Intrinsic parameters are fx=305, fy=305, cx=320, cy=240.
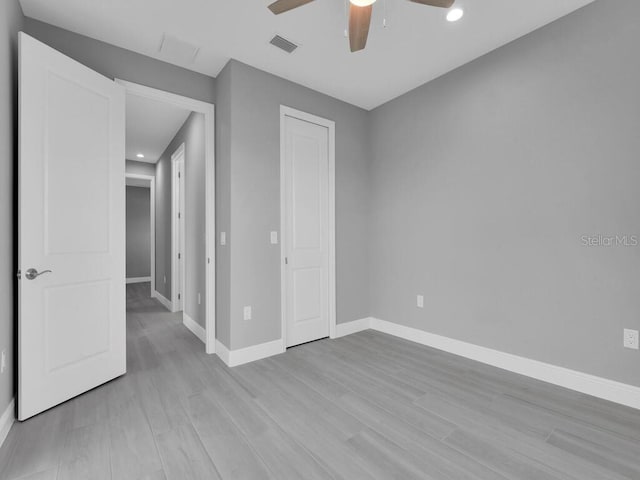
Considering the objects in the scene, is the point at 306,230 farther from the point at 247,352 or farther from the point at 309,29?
the point at 309,29

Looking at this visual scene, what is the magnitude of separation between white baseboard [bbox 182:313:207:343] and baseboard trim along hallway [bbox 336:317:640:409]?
4.97 feet

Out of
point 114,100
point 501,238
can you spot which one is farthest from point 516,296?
point 114,100

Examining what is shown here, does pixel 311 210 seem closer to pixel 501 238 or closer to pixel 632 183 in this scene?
pixel 501 238

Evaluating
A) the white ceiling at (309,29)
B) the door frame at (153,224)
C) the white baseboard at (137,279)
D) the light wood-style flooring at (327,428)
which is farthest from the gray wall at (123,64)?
the white baseboard at (137,279)

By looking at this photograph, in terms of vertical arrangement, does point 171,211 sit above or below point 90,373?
above

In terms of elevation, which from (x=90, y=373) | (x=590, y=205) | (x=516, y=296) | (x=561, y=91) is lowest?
(x=90, y=373)

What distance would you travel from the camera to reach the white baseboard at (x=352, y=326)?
358 centimetres

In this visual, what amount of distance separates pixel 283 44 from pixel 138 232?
25.5ft

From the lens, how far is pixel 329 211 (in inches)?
140

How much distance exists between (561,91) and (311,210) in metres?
2.36

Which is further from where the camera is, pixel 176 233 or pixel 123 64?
pixel 176 233

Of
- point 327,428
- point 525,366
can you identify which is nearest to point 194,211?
point 327,428

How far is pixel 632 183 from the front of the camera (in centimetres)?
203

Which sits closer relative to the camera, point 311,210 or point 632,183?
point 632,183
